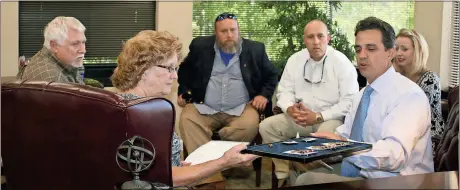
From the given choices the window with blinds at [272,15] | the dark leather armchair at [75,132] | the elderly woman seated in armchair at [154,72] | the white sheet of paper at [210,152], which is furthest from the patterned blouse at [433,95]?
the dark leather armchair at [75,132]

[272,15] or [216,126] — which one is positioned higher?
[272,15]

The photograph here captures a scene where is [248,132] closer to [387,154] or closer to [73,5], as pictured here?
[73,5]

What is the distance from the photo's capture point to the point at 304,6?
684 cm

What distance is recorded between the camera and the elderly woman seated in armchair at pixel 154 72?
8.81 ft

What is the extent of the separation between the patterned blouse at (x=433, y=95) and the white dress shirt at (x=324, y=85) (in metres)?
0.74

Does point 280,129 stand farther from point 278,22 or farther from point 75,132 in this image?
point 75,132

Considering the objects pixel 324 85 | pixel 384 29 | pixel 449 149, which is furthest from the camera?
pixel 324 85

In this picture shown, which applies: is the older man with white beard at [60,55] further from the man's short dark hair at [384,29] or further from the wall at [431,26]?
the man's short dark hair at [384,29]

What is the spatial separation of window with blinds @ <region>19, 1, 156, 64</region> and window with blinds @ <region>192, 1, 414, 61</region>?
0.53 metres

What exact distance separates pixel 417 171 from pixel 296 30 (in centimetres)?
383

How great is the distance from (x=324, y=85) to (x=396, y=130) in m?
2.45

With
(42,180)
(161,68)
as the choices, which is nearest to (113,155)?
(42,180)

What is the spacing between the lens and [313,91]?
5.46 meters

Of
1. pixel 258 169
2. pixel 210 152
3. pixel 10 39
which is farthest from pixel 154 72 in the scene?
pixel 10 39
